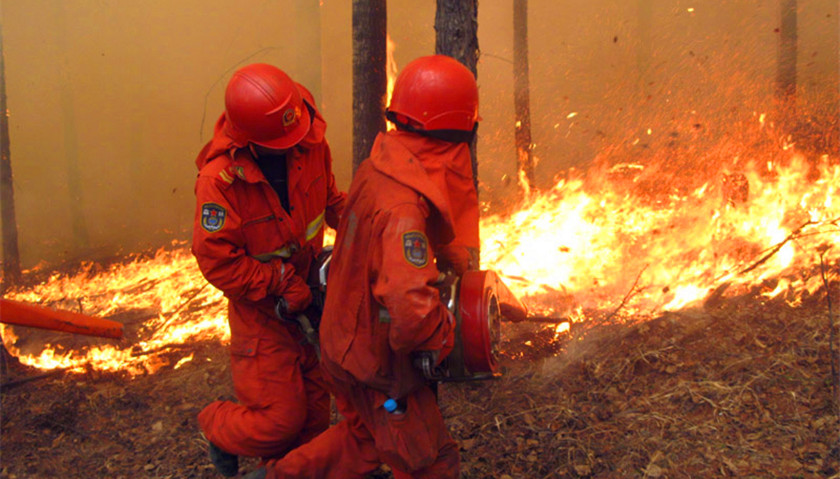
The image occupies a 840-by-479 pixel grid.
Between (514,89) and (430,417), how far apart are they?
5.72m

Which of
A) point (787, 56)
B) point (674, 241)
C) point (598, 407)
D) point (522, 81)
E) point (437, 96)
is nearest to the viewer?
point (437, 96)

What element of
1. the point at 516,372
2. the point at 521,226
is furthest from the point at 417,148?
the point at 521,226

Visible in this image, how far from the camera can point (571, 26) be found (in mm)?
7656

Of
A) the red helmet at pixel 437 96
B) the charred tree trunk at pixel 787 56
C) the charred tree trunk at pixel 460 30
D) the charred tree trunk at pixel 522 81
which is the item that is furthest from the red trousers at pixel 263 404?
the charred tree trunk at pixel 787 56

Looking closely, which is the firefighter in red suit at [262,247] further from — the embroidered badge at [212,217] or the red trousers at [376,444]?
the red trousers at [376,444]

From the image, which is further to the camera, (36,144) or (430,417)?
(36,144)

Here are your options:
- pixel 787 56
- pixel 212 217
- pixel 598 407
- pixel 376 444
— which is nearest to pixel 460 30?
pixel 212 217

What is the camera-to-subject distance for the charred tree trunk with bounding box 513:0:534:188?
7715 millimetres

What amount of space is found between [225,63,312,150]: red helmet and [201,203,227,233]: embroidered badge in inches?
13.8

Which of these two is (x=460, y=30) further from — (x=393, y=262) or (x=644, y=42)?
(x=644, y=42)

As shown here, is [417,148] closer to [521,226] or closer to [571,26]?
[521,226]

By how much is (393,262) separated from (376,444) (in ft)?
3.01

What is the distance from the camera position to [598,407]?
385 centimetres

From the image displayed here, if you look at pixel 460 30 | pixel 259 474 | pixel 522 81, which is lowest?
pixel 259 474
